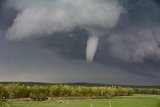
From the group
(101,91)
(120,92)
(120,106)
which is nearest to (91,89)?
(101,91)

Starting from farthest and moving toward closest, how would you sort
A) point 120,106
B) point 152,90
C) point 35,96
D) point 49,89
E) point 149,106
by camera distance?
point 152,90
point 49,89
point 35,96
point 120,106
point 149,106

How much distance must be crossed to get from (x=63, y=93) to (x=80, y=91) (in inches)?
183

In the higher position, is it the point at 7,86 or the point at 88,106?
the point at 7,86

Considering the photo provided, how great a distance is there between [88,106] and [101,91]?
40042 millimetres

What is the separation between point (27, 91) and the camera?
286 feet

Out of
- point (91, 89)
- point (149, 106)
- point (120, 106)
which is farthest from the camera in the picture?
point (91, 89)

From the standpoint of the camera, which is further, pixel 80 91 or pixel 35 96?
pixel 80 91

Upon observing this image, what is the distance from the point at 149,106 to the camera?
57.3 metres

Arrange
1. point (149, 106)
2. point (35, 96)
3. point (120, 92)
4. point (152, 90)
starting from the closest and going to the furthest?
point (149, 106), point (35, 96), point (120, 92), point (152, 90)

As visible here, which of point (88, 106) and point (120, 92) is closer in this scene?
point (88, 106)

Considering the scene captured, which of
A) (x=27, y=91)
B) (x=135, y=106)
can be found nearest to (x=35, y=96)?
(x=27, y=91)

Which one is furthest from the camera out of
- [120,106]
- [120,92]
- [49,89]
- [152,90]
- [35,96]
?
[152,90]

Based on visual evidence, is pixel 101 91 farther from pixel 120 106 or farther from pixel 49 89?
pixel 120 106

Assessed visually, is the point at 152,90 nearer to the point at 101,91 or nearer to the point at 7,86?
the point at 101,91
